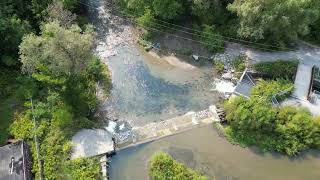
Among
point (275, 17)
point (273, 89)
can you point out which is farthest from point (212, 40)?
point (273, 89)

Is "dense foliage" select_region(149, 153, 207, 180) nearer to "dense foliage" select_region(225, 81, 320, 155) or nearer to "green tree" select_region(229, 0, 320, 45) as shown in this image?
"dense foliage" select_region(225, 81, 320, 155)

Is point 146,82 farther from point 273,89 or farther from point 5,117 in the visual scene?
point 5,117

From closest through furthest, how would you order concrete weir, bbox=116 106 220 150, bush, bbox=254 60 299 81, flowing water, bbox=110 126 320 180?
flowing water, bbox=110 126 320 180 → concrete weir, bbox=116 106 220 150 → bush, bbox=254 60 299 81

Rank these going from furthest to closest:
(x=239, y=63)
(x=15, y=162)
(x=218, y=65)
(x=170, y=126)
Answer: (x=218, y=65) < (x=239, y=63) < (x=170, y=126) < (x=15, y=162)

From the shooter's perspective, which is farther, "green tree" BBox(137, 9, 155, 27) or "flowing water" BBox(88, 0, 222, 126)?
"green tree" BBox(137, 9, 155, 27)

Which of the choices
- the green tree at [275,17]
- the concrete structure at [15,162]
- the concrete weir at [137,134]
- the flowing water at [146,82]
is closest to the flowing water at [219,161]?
the concrete weir at [137,134]

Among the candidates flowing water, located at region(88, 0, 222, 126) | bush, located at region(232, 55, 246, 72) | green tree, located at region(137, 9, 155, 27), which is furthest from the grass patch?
bush, located at region(232, 55, 246, 72)

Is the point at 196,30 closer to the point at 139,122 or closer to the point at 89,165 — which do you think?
the point at 139,122
